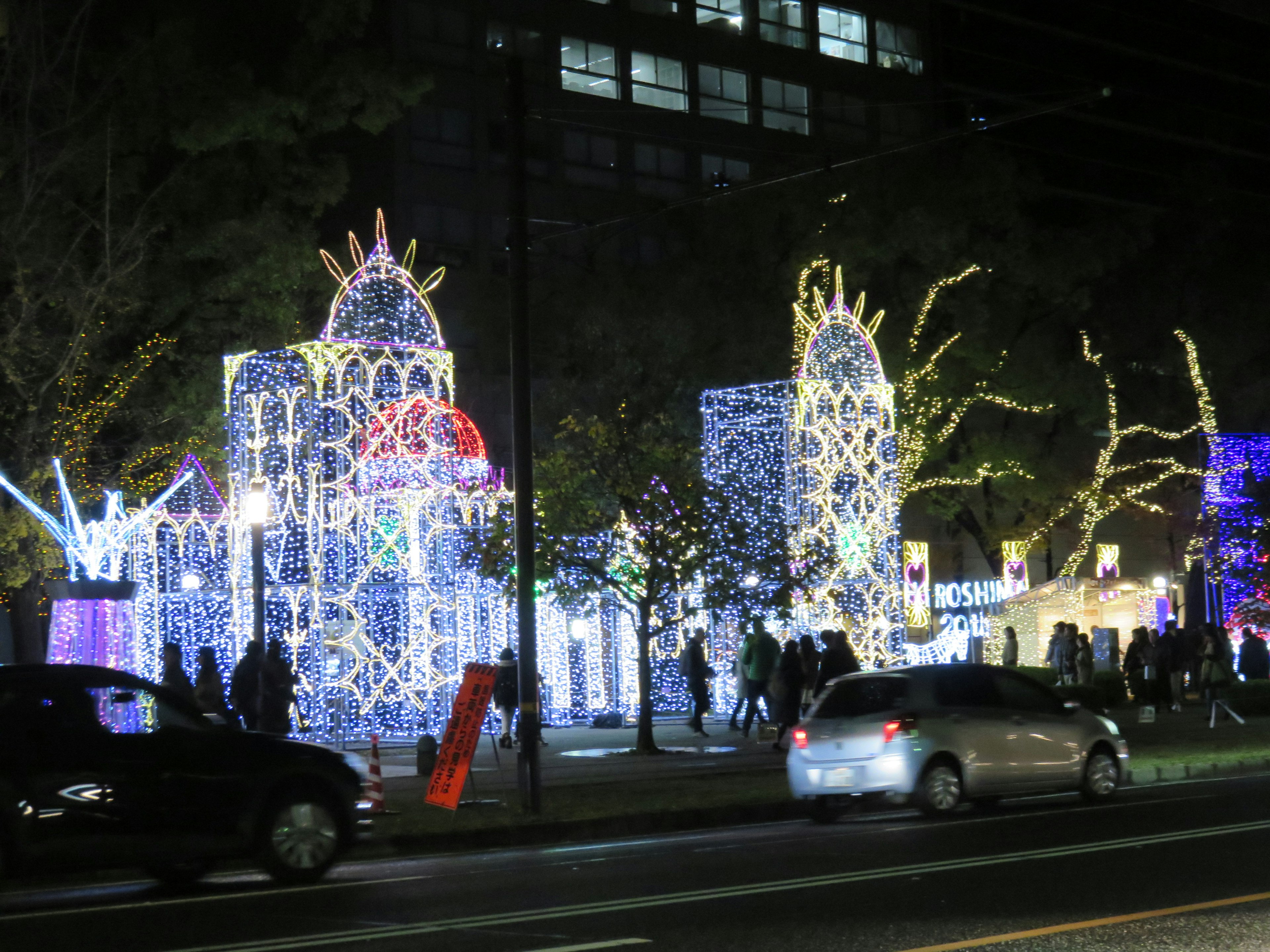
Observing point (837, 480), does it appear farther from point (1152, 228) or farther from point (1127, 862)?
point (1152, 228)

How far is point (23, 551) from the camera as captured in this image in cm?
3044

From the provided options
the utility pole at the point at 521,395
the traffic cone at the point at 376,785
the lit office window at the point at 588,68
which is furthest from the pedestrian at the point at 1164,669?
the lit office window at the point at 588,68

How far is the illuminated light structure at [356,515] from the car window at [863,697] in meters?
9.04

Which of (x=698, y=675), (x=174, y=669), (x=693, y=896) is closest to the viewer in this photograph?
(x=693, y=896)

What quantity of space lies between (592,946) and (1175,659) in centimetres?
2504

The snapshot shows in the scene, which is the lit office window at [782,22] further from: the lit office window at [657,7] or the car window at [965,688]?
the car window at [965,688]

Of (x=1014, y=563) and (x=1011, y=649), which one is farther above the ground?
(x=1014, y=563)

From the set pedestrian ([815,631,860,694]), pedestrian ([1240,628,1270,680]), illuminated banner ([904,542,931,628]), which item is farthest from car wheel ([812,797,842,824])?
illuminated banner ([904,542,931,628])

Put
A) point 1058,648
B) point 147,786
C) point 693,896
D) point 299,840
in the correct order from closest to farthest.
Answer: point 693,896
point 147,786
point 299,840
point 1058,648

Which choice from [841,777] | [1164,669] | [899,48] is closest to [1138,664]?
[1164,669]

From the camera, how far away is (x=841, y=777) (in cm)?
1641

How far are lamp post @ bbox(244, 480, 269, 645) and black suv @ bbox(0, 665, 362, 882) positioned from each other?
28.7ft

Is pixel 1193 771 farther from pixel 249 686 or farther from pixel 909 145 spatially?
pixel 249 686

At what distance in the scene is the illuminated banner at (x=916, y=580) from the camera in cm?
4297
